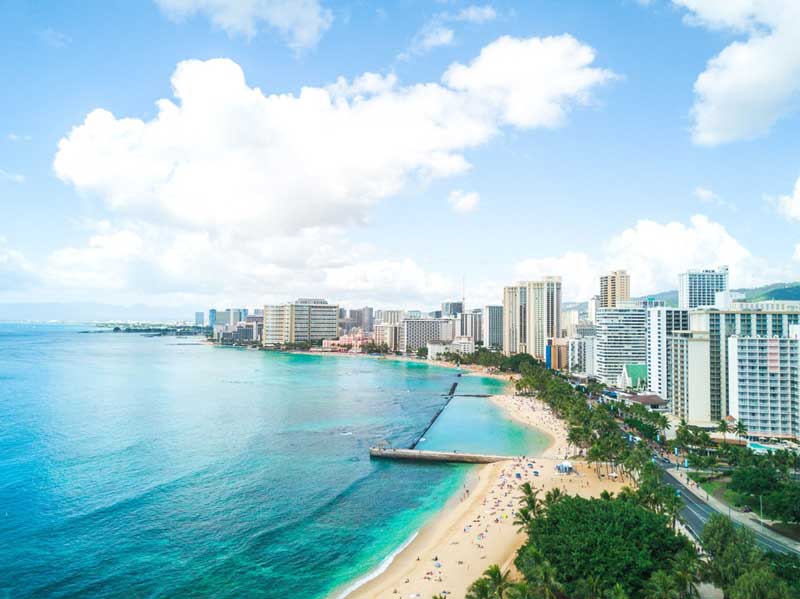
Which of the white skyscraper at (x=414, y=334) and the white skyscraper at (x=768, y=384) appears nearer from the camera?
the white skyscraper at (x=768, y=384)

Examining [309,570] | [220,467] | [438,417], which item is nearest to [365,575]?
[309,570]

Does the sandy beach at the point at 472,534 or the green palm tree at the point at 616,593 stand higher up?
the green palm tree at the point at 616,593

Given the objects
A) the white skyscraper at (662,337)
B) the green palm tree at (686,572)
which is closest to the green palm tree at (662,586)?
the green palm tree at (686,572)

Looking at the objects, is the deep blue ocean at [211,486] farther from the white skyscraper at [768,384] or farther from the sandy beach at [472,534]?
the white skyscraper at [768,384]

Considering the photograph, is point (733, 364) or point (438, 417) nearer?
point (733, 364)

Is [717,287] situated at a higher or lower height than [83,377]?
higher

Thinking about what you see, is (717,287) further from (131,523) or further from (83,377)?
(83,377)
